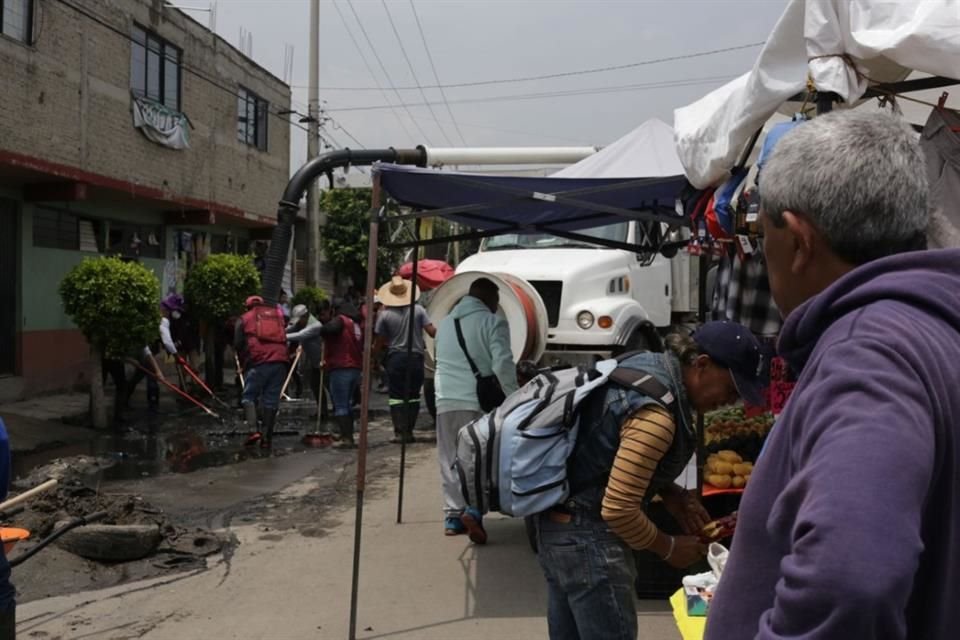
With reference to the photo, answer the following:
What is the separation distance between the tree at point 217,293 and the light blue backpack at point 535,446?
13.2 meters

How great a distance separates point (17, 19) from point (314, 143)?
8.18m

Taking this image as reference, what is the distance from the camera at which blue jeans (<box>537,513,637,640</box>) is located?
2865 mm

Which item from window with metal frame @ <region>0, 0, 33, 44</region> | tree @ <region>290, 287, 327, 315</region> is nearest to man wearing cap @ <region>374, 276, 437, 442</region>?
window with metal frame @ <region>0, 0, 33, 44</region>

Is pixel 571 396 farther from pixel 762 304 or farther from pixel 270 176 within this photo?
pixel 270 176

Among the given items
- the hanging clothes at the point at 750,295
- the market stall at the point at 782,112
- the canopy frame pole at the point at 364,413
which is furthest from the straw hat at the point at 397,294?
the hanging clothes at the point at 750,295

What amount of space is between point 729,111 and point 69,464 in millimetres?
7902

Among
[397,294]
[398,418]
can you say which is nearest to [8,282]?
[397,294]

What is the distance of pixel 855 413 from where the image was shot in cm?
108

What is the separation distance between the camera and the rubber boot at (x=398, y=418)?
7.98m

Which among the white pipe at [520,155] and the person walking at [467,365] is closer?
the person walking at [467,365]

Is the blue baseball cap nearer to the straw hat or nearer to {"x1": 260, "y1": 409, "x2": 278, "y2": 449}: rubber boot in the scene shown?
the straw hat

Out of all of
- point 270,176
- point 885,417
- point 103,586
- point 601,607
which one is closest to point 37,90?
point 270,176

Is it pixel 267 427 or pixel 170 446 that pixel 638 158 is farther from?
pixel 170 446

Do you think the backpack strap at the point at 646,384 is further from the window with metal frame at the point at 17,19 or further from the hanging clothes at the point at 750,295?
the window with metal frame at the point at 17,19
